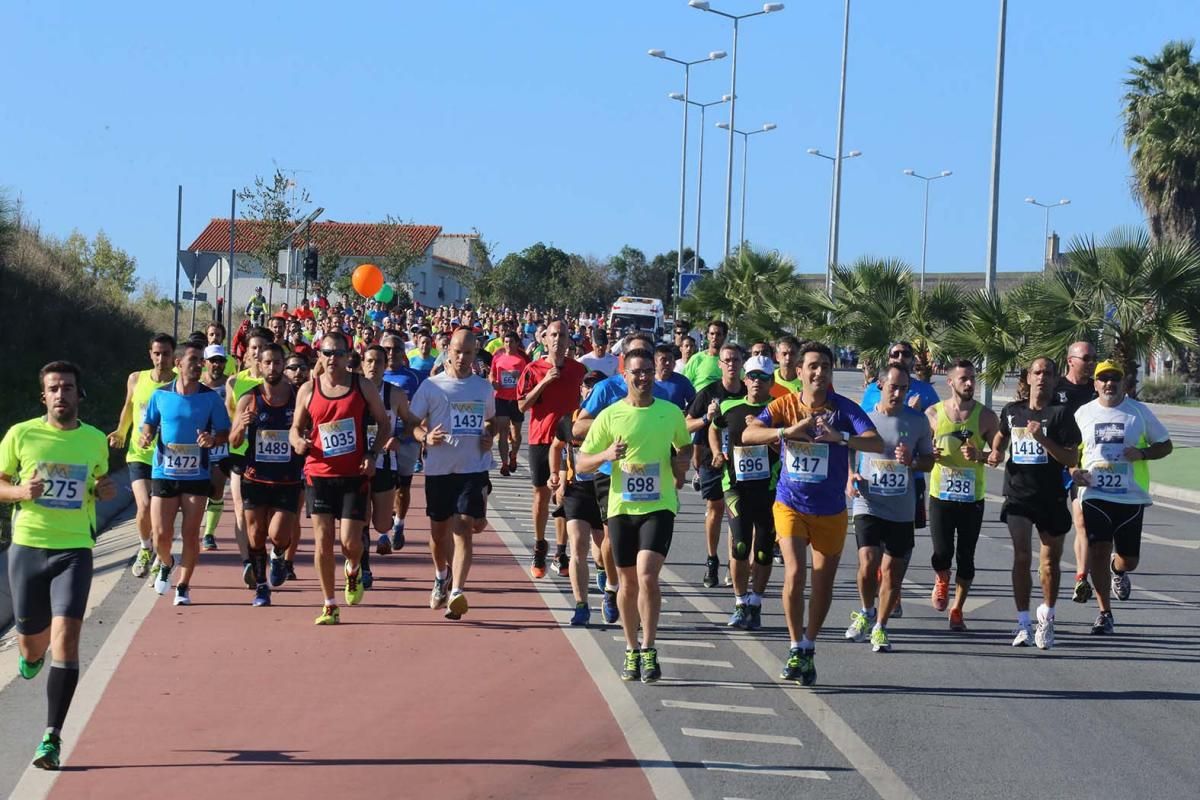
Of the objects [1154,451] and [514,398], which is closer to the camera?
[1154,451]

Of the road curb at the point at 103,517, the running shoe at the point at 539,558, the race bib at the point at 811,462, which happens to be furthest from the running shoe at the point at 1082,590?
the road curb at the point at 103,517

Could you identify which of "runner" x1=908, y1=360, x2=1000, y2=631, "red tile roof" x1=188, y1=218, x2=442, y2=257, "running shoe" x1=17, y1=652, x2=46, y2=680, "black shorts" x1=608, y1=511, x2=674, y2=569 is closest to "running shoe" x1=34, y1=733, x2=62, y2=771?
"running shoe" x1=17, y1=652, x2=46, y2=680

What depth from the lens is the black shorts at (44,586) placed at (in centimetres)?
743

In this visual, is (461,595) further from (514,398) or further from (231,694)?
(514,398)

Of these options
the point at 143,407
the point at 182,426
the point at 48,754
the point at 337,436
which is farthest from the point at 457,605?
the point at 48,754

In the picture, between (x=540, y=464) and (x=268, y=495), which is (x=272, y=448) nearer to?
(x=268, y=495)

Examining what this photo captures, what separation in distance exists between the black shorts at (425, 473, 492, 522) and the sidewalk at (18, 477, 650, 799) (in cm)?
72

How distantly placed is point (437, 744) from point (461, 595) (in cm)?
333

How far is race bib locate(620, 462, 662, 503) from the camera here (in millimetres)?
9406

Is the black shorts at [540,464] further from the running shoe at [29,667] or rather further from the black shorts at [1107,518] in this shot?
the running shoe at [29,667]

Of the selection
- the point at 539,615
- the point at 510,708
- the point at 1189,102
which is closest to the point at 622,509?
the point at 510,708

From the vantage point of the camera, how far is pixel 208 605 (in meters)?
11.5

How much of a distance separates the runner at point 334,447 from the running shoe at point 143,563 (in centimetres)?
258

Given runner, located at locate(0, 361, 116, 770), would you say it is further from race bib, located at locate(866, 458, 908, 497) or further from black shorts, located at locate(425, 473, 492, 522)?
race bib, located at locate(866, 458, 908, 497)
